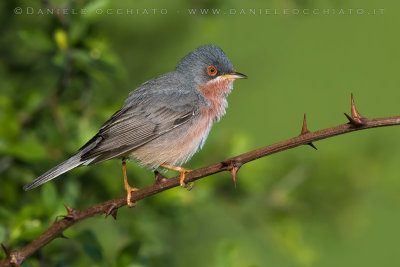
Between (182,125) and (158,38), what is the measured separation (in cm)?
200

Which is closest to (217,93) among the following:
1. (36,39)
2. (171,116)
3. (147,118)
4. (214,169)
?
(171,116)

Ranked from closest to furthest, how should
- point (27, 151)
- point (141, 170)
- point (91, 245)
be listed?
point (91, 245)
point (27, 151)
point (141, 170)

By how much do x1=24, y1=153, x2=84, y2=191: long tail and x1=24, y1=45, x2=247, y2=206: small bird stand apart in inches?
3.6

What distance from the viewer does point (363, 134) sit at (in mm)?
8086

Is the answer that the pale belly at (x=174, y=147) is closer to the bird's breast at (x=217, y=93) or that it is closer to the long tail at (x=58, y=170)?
the bird's breast at (x=217, y=93)

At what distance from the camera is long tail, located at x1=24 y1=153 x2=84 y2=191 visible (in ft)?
10.7

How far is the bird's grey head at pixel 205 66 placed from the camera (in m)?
4.27

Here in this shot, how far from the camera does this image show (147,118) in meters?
4.05

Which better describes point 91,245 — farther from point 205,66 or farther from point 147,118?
point 205,66

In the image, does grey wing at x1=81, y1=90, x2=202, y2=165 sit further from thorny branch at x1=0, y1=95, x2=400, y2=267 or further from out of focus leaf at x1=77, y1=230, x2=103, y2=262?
thorny branch at x1=0, y1=95, x2=400, y2=267

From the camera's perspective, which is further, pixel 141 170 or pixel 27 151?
pixel 141 170

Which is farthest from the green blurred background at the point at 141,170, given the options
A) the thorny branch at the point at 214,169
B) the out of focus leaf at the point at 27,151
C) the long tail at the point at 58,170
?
the thorny branch at the point at 214,169

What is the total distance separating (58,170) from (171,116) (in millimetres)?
1012

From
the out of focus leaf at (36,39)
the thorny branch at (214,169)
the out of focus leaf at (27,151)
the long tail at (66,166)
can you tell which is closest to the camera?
the thorny branch at (214,169)
